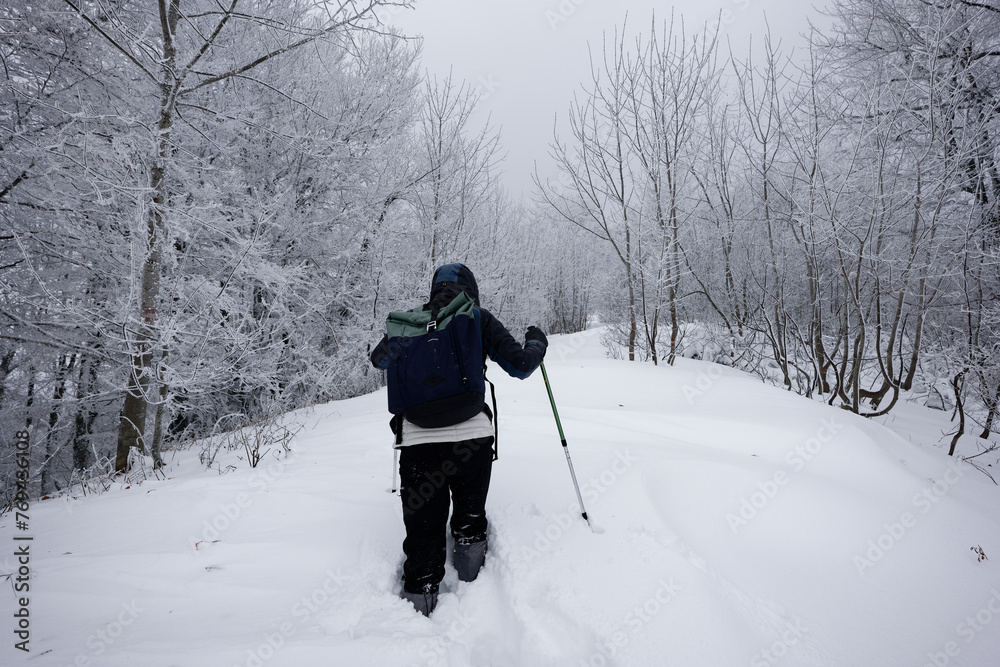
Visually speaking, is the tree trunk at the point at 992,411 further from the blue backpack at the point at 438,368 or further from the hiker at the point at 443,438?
the blue backpack at the point at 438,368

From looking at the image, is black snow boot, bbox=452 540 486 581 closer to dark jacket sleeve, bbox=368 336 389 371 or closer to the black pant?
the black pant

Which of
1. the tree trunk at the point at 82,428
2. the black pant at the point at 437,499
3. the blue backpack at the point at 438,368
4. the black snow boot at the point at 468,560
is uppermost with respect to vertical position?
the blue backpack at the point at 438,368

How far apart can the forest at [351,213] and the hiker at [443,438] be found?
2.84 meters

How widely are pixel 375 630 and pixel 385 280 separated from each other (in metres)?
8.39

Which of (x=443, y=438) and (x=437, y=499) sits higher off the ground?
(x=443, y=438)

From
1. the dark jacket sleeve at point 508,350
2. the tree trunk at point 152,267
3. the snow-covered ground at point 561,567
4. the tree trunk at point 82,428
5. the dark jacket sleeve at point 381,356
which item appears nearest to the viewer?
the snow-covered ground at point 561,567

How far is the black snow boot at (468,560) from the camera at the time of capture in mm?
2197

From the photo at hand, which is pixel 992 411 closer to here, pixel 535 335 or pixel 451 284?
pixel 535 335

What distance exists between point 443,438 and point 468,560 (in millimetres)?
680

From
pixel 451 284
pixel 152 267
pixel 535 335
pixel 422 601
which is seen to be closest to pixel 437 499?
pixel 422 601

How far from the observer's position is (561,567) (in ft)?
6.77

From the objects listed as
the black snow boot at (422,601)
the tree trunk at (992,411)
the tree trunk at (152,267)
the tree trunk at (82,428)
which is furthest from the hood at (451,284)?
the tree trunk at (82,428)

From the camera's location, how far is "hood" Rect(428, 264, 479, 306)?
2410 mm

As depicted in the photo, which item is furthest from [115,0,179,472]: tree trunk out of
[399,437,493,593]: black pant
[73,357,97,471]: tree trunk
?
[73,357,97,471]: tree trunk
